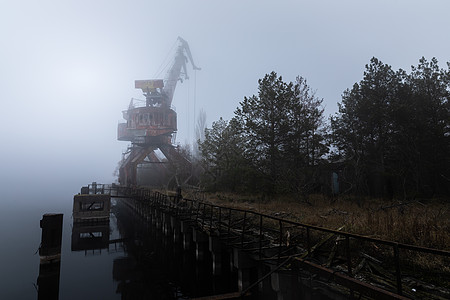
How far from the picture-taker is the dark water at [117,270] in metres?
12.8

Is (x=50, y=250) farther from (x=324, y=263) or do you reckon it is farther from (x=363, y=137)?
(x=363, y=137)

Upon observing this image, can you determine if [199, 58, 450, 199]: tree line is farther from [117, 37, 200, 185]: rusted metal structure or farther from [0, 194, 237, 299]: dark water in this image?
[117, 37, 200, 185]: rusted metal structure

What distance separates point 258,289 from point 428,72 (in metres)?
30.3

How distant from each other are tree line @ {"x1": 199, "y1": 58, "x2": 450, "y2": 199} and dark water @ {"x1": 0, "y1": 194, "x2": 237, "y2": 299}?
1053 cm

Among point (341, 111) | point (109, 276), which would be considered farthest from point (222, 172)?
point (109, 276)

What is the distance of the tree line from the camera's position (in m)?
23.0

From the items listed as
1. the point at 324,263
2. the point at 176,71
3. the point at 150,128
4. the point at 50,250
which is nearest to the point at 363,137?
the point at 324,263

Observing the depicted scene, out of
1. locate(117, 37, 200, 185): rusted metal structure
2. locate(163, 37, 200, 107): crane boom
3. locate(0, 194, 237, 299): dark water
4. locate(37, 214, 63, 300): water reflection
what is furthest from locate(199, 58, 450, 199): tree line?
locate(163, 37, 200, 107): crane boom

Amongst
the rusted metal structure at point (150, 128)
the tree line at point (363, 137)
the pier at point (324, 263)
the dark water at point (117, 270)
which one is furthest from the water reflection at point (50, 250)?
the rusted metal structure at point (150, 128)

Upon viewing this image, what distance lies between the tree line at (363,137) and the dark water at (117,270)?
1053cm

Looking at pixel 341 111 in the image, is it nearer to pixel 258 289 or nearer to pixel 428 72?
pixel 428 72

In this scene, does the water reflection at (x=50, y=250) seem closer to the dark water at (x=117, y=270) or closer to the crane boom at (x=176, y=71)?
the dark water at (x=117, y=270)

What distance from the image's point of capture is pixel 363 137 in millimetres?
26438

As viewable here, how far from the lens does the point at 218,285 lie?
1246 cm
